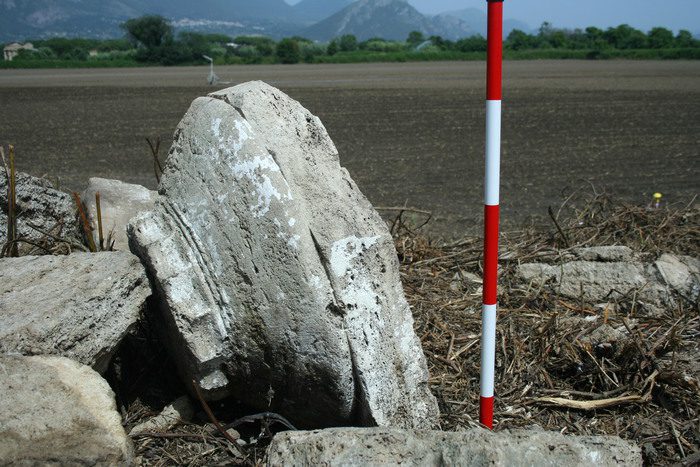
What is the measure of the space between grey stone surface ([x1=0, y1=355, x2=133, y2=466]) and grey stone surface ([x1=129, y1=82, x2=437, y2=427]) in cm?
51

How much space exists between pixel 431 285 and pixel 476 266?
0.53 metres

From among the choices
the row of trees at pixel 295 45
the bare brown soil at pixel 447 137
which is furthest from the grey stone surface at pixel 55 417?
the row of trees at pixel 295 45

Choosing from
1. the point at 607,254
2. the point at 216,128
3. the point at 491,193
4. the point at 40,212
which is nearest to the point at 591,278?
the point at 607,254

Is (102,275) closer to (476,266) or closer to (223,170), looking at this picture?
(223,170)

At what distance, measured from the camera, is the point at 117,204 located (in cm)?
502

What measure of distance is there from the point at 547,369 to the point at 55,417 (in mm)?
2653

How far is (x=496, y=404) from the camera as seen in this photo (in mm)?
4051

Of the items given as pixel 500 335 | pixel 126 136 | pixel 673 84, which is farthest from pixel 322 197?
pixel 673 84

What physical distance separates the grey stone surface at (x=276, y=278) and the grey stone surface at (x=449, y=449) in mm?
465

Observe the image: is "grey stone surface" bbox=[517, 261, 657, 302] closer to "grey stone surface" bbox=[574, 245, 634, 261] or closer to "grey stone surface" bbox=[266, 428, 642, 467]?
"grey stone surface" bbox=[574, 245, 634, 261]

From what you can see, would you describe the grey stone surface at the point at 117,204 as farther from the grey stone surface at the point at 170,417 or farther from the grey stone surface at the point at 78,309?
the grey stone surface at the point at 170,417

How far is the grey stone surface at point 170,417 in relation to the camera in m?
3.72

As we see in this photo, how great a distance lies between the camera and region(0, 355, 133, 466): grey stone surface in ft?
9.78

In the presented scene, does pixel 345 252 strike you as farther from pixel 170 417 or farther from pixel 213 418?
pixel 170 417
